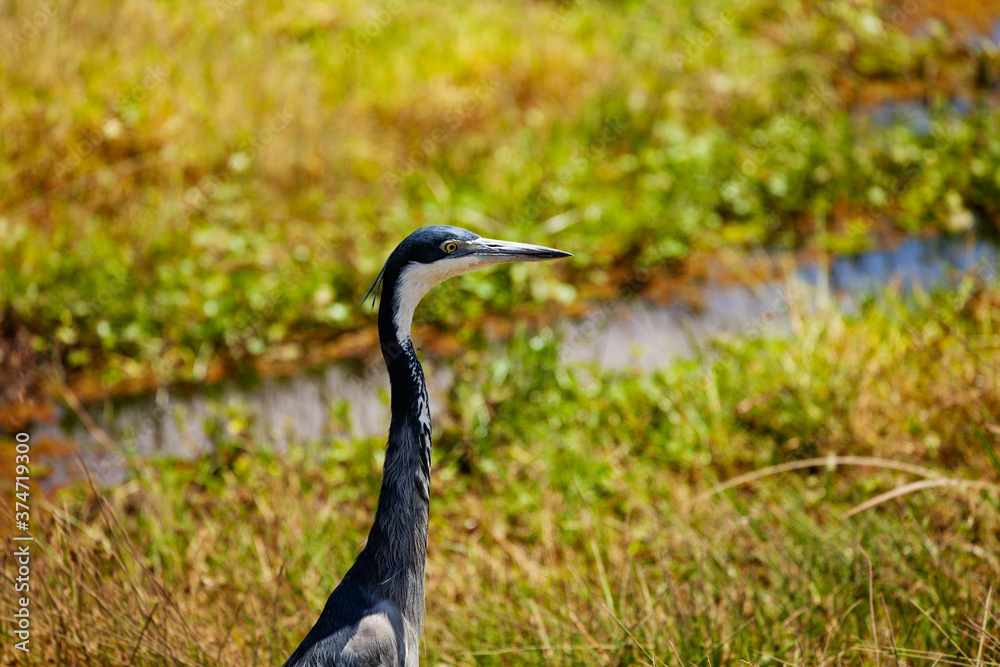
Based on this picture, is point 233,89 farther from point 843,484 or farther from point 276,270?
point 843,484

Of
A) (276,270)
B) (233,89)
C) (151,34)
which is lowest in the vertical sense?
(276,270)

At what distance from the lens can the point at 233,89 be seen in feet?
21.5

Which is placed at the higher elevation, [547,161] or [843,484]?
[547,161]

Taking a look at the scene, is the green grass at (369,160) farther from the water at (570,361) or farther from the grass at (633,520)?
the grass at (633,520)

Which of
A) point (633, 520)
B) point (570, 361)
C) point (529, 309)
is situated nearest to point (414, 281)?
point (633, 520)

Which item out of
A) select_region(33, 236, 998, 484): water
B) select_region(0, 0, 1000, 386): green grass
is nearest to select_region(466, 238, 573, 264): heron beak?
select_region(33, 236, 998, 484): water

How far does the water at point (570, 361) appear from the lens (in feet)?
15.5

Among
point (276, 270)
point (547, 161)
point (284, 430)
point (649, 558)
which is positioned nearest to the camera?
point (649, 558)

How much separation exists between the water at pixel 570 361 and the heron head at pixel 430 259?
6.38 ft

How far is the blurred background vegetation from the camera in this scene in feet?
10.4

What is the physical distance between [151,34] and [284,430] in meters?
3.86

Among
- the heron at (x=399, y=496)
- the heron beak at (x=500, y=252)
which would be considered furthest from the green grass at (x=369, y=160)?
the heron at (x=399, y=496)

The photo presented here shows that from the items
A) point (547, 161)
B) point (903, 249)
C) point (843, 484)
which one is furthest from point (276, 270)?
point (903, 249)

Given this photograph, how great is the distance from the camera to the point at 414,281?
98.5 inches
